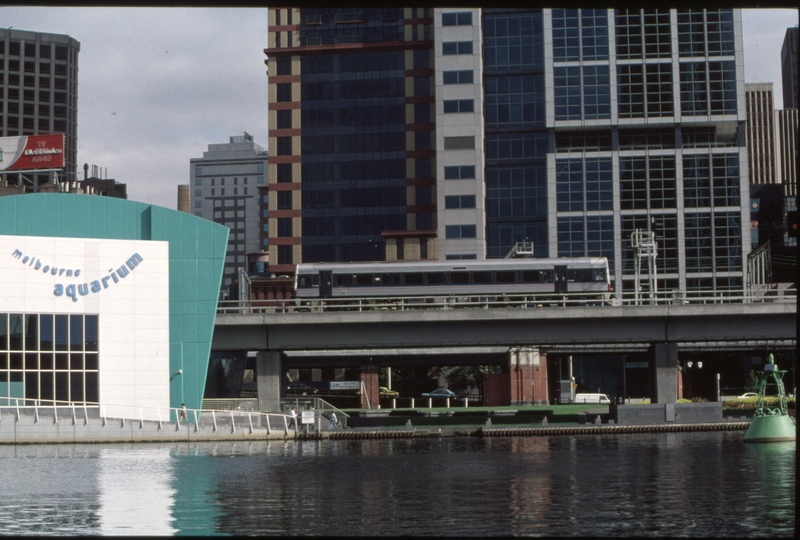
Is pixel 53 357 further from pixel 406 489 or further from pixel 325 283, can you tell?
pixel 406 489

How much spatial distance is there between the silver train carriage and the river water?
3123 centimetres

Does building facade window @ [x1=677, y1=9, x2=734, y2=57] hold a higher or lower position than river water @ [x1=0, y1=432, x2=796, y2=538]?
higher

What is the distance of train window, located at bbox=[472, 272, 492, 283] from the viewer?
100m

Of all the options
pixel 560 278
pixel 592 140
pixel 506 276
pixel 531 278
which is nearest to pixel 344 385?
pixel 506 276

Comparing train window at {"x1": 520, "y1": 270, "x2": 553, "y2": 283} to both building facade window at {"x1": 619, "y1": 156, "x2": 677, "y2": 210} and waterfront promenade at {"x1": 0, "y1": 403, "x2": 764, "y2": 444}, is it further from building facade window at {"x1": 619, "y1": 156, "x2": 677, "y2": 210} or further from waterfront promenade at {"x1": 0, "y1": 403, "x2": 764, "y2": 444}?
building facade window at {"x1": 619, "y1": 156, "x2": 677, "y2": 210}

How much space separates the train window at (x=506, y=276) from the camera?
325 feet

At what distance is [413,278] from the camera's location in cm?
10106

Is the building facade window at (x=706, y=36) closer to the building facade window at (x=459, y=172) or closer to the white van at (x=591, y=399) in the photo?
the building facade window at (x=459, y=172)

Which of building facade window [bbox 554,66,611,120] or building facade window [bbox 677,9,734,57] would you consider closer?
building facade window [bbox 677,9,734,57]

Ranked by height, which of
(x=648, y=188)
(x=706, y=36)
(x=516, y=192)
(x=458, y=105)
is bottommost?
(x=648, y=188)

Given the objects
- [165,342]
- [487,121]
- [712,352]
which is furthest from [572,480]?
[487,121]

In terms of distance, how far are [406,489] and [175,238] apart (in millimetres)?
37303

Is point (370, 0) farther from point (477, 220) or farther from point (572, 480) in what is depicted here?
point (477, 220)

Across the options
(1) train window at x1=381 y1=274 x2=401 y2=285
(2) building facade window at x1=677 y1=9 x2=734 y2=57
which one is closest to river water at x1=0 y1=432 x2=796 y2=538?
(1) train window at x1=381 y1=274 x2=401 y2=285
